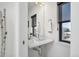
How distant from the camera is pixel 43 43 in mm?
1492

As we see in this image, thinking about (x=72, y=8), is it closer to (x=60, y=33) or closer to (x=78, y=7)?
(x=78, y=7)

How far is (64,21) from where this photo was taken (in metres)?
1.43

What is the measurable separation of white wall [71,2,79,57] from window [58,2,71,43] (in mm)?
74

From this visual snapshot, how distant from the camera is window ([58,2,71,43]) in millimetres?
1363

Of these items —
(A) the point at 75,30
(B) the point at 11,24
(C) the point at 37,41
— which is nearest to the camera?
(A) the point at 75,30

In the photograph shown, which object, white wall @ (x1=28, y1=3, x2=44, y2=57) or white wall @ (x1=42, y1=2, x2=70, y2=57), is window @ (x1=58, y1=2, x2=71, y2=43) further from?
white wall @ (x1=28, y1=3, x2=44, y2=57)

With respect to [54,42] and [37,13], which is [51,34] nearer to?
[54,42]

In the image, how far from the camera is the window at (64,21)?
1.36 m

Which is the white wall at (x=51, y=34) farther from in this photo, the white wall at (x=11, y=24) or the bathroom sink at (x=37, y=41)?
the white wall at (x=11, y=24)

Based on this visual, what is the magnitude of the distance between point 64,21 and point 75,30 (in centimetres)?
22

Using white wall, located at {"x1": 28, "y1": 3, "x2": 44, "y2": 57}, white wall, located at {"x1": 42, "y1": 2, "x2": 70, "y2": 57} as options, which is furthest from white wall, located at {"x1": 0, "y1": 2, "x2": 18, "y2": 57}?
white wall, located at {"x1": 42, "y1": 2, "x2": 70, "y2": 57}

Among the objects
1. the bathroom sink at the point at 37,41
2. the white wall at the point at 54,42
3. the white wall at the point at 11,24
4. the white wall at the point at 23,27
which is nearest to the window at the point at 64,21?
the white wall at the point at 54,42

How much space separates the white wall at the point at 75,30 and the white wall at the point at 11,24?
644mm

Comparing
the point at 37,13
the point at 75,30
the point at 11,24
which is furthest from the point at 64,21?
the point at 11,24
